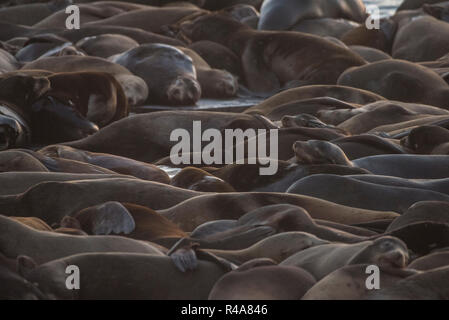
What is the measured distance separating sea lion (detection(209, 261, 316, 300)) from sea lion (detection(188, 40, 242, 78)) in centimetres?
699

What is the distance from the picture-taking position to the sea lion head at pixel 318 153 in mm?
5156

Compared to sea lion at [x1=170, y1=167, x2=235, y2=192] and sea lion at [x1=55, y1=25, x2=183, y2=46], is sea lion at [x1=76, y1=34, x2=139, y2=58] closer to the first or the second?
sea lion at [x1=55, y1=25, x2=183, y2=46]

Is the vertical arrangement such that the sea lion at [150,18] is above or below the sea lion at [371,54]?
above

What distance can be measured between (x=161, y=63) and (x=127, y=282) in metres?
5.75

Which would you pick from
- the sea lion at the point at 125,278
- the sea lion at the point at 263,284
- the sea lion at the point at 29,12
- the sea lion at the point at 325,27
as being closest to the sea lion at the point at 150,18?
the sea lion at the point at 325,27

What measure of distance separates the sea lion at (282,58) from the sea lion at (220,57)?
0.08 m

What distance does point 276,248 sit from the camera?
3682 mm

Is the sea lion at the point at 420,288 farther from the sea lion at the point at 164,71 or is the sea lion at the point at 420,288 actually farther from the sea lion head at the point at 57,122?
the sea lion at the point at 164,71

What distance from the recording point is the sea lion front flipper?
157 inches

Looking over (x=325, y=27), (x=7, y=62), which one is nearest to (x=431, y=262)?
(x=7, y=62)

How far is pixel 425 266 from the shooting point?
3.43m

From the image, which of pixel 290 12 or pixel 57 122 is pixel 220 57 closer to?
pixel 290 12
